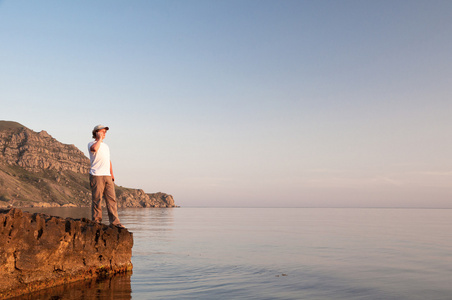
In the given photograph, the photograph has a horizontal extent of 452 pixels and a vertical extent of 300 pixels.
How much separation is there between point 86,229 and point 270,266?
9661 millimetres

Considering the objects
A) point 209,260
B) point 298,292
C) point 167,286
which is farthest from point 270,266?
point 167,286

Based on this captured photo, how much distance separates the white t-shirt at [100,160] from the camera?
12.8 m

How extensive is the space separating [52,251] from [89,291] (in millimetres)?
1634

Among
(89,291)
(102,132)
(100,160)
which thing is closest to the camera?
(89,291)

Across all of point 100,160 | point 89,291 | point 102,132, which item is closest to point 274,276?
point 89,291

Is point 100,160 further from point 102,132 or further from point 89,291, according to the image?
point 89,291

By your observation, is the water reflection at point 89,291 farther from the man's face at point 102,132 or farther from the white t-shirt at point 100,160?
the man's face at point 102,132

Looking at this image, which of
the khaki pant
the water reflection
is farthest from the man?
the water reflection

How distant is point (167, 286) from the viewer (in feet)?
39.9

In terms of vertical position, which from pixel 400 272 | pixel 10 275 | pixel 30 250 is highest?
pixel 30 250

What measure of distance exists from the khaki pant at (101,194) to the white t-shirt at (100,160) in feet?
0.63

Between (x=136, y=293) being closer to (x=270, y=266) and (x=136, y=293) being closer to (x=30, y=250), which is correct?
(x=30, y=250)

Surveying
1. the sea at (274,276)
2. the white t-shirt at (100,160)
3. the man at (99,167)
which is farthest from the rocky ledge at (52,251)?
the white t-shirt at (100,160)

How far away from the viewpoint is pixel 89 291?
34.1 feet
